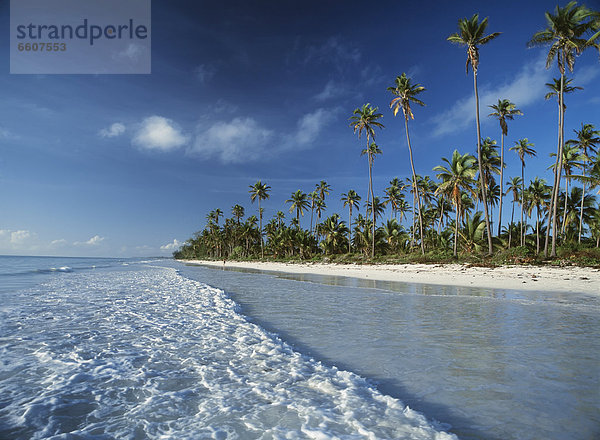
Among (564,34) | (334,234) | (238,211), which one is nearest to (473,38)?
(564,34)

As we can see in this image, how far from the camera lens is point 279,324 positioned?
7.74m

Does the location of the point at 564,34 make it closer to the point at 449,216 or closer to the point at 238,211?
the point at 449,216

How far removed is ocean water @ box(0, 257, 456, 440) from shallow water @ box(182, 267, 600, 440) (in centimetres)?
43

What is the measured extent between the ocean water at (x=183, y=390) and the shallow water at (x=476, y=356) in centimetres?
43

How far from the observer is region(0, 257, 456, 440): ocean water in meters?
3.01

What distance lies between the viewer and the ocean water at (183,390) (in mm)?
3014

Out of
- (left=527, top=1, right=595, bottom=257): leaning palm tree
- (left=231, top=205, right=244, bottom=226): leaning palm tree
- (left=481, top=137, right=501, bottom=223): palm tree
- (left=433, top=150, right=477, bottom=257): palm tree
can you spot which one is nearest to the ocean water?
(left=527, top=1, right=595, bottom=257): leaning palm tree

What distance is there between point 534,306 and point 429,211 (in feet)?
174

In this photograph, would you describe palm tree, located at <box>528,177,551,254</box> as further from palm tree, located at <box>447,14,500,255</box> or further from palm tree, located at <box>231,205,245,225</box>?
palm tree, located at <box>231,205,245,225</box>

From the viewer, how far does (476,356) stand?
193 inches

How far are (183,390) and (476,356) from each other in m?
4.47

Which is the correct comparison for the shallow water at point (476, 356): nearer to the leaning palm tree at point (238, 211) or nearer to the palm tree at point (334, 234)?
A: the palm tree at point (334, 234)

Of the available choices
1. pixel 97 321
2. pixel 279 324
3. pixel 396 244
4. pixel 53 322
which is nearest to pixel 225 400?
pixel 279 324

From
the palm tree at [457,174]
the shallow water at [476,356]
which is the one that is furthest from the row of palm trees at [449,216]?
the shallow water at [476,356]
